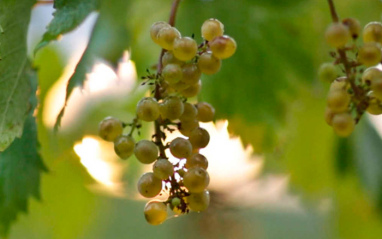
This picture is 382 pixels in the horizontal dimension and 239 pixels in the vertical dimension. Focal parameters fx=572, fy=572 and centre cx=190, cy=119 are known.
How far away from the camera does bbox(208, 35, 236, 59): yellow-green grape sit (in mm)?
508

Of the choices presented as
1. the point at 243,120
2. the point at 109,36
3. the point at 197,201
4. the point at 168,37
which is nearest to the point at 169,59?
the point at 168,37

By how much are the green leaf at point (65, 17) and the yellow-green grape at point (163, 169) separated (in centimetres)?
19

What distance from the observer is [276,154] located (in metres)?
0.93

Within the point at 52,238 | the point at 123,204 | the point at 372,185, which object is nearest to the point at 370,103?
the point at 372,185

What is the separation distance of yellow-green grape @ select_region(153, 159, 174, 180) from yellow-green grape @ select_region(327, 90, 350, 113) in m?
0.15

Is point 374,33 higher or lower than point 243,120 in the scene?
lower

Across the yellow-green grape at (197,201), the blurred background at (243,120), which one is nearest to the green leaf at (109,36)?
the blurred background at (243,120)

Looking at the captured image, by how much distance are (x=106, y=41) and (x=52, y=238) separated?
48 cm

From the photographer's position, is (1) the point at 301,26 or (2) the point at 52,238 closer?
(1) the point at 301,26

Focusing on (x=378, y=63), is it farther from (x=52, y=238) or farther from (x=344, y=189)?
(x=52, y=238)

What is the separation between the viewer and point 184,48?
51cm

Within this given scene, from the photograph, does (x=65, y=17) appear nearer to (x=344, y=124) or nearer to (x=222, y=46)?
(x=222, y=46)

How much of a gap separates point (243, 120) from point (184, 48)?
38cm

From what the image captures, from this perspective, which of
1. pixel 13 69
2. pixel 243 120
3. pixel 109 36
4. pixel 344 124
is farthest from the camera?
pixel 243 120
